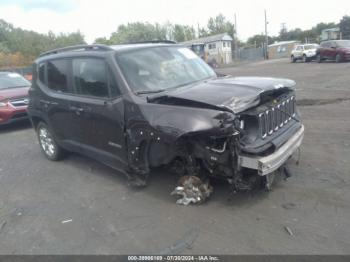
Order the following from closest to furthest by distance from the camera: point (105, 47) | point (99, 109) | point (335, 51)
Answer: point (99, 109) < point (105, 47) < point (335, 51)

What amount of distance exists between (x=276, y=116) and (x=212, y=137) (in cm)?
110

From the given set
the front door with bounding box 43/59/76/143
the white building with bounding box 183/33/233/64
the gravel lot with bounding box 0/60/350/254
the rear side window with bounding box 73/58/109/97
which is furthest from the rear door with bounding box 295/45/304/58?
the rear side window with bounding box 73/58/109/97

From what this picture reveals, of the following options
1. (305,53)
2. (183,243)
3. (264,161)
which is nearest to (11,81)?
(183,243)

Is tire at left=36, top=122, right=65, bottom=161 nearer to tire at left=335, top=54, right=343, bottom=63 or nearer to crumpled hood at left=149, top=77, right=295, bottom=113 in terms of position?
crumpled hood at left=149, top=77, right=295, bottom=113

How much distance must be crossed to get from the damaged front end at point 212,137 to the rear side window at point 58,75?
6.38 ft

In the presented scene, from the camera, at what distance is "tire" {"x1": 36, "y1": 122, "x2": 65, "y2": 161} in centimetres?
699

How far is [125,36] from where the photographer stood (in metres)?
79.7

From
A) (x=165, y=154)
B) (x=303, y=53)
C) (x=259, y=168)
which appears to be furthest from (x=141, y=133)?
(x=303, y=53)

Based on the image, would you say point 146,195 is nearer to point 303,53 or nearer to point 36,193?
point 36,193

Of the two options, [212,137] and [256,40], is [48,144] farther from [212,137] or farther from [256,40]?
[256,40]

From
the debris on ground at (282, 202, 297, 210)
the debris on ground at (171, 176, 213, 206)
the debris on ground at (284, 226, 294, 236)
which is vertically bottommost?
the debris on ground at (284, 226, 294, 236)

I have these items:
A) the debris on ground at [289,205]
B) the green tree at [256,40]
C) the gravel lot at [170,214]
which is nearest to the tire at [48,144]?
the gravel lot at [170,214]

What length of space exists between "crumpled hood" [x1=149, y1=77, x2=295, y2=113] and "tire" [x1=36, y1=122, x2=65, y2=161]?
121 inches

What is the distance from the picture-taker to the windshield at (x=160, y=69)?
5.05 m
